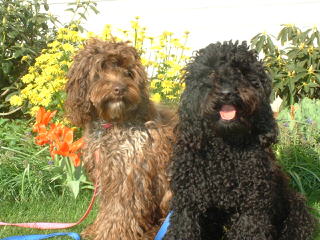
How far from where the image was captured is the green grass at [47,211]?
4.50m

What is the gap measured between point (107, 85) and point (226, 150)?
91 centimetres

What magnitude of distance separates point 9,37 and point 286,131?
135 inches

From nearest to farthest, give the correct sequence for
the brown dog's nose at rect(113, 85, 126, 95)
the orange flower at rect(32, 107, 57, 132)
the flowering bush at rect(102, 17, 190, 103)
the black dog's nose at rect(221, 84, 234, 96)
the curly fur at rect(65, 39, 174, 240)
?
1. the black dog's nose at rect(221, 84, 234, 96)
2. the brown dog's nose at rect(113, 85, 126, 95)
3. the curly fur at rect(65, 39, 174, 240)
4. the orange flower at rect(32, 107, 57, 132)
5. the flowering bush at rect(102, 17, 190, 103)

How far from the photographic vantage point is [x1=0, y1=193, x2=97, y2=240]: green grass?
450cm

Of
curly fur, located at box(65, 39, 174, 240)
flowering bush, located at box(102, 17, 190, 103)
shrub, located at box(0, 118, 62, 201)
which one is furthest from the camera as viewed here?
flowering bush, located at box(102, 17, 190, 103)

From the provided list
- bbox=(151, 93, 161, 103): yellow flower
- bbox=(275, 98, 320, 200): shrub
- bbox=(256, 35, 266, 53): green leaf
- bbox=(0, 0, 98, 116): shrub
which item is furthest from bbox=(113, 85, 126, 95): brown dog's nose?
bbox=(256, 35, 266, 53): green leaf

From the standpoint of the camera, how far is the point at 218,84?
3.19 metres

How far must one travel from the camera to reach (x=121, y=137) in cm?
379

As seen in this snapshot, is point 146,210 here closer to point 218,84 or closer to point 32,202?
point 218,84

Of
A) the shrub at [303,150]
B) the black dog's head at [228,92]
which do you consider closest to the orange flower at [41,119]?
the black dog's head at [228,92]

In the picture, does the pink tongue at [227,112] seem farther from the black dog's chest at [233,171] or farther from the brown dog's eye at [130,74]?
the brown dog's eye at [130,74]

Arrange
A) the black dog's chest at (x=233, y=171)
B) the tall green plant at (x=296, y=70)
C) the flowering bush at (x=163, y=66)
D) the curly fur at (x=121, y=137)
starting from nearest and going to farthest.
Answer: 1. the black dog's chest at (x=233, y=171)
2. the curly fur at (x=121, y=137)
3. the flowering bush at (x=163, y=66)
4. the tall green plant at (x=296, y=70)

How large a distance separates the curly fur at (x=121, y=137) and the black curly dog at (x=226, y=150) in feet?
0.99

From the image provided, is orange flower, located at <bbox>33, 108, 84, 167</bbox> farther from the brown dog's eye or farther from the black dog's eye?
the black dog's eye
